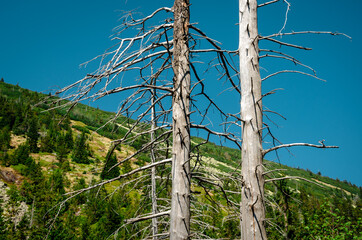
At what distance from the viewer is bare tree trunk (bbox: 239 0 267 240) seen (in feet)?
9.05

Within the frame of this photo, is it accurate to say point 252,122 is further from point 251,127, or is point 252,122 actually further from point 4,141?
point 4,141

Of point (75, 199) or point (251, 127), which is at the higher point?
point (75, 199)

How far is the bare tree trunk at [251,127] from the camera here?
2.76 m

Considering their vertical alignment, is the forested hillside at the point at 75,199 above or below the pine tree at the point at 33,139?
below

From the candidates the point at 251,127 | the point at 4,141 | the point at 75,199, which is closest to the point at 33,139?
the point at 4,141

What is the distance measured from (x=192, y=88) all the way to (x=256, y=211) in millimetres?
1610

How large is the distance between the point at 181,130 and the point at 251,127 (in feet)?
2.68

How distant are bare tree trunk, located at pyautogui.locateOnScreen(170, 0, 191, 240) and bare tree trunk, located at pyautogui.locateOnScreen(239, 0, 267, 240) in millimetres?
644

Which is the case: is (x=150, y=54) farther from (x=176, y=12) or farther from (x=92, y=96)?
(x=92, y=96)

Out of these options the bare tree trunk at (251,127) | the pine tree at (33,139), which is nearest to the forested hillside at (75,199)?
the pine tree at (33,139)

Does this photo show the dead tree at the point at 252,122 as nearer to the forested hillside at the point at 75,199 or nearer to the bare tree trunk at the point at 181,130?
the bare tree trunk at the point at 181,130

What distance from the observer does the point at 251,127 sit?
2992mm

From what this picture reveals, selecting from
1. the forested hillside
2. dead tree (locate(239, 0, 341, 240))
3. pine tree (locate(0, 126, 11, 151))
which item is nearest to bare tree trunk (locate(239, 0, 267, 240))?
dead tree (locate(239, 0, 341, 240))

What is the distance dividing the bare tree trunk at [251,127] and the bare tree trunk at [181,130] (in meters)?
0.64
